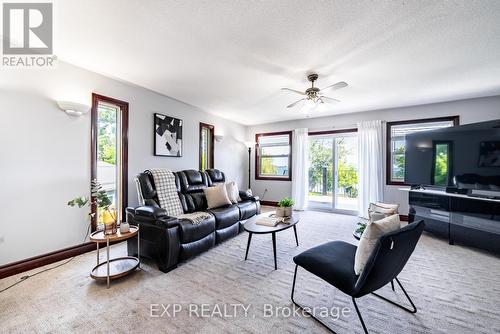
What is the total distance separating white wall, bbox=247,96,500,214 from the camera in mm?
3709

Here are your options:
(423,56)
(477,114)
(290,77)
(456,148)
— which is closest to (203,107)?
(290,77)

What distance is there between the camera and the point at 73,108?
97.5 inches

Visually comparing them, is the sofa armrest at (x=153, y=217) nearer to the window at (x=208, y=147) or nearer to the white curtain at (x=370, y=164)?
the window at (x=208, y=147)

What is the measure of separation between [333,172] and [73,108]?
5096 mm

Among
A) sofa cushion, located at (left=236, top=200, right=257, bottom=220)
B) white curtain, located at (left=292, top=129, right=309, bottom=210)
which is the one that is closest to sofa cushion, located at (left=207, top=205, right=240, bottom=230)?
sofa cushion, located at (left=236, top=200, right=257, bottom=220)

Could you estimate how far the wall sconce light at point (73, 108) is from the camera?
7.95 feet

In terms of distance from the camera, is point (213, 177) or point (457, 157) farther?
point (213, 177)

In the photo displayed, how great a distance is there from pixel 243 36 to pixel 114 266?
9.27 feet

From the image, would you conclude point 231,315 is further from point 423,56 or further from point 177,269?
point 423,56

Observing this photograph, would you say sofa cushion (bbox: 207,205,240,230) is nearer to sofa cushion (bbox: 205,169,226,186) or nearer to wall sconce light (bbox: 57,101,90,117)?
sofa cushion (bbox: 205,169,226,186)

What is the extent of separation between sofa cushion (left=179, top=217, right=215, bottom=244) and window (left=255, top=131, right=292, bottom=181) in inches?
134

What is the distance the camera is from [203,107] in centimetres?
444
